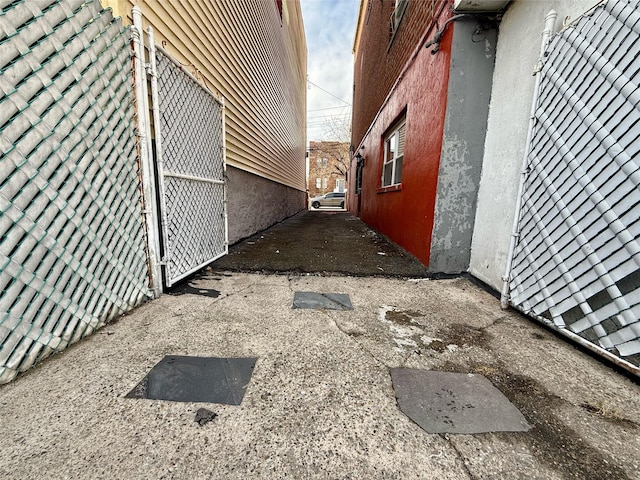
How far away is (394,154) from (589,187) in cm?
400

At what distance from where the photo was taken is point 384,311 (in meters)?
2.29

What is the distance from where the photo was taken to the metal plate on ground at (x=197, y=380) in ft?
4.18

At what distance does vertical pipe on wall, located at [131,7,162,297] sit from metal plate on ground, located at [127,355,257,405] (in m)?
1.16

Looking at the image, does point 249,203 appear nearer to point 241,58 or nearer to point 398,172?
point 241,58

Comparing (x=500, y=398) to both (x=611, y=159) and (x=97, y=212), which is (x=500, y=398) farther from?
(x=97, y=212)

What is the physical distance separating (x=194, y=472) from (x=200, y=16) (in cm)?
456

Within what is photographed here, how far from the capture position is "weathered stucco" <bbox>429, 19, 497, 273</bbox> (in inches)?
109

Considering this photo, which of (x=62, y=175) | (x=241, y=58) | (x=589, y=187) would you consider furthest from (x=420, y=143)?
(x=62, y=175)

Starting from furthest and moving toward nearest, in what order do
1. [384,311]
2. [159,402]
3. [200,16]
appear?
[200,16], [384,311], [159,402]

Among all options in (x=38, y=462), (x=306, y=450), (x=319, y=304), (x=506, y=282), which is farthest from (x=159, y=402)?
(x=506, y=282)

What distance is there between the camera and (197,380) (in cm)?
139

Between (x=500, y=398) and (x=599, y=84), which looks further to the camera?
(x=599, y=84)

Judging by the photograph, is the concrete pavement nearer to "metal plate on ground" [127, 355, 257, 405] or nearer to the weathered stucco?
"metal plate on ground" [127, 355, 257, 405]

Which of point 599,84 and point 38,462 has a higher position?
point 599,84
